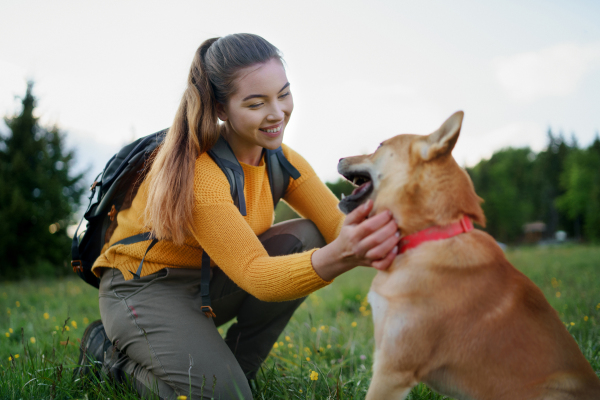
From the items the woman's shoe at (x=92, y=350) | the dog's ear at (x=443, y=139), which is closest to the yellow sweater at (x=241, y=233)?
the woman's shoe at (x=92, y=350)

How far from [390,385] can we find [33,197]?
1745 cm

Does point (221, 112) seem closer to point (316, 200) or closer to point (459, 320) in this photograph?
point (316, 200)

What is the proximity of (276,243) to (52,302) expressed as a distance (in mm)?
4579

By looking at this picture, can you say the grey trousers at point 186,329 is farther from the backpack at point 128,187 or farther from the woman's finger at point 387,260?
the woman's finger at point 387,260

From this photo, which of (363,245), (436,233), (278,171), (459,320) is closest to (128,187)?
(278,171)

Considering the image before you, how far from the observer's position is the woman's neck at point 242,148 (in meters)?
2.81

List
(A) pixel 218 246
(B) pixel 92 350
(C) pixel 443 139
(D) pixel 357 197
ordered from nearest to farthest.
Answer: (C) pixel 443 139
(D) pixel 357 197
(A) pixel 218 246
(B) pixel 92 350

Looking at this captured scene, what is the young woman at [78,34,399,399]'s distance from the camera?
2.18 m

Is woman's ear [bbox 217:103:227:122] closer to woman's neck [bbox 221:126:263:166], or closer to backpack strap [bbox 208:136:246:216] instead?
woman's neck [bbox 221:126:263:166]

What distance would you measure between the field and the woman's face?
142 centimetres

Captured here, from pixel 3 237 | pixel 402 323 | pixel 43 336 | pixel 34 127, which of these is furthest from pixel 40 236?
pixel 402 323

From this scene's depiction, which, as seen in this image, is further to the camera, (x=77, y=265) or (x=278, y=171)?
(x=278, y=171)

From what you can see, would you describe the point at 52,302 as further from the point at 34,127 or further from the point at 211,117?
the point at 34,127

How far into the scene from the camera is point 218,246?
233cm
